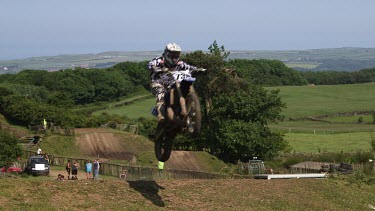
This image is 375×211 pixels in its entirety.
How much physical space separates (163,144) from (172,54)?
288 cm

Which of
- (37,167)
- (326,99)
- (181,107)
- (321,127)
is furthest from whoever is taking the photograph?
(326,99)

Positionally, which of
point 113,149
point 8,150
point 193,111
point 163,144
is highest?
point 193,111

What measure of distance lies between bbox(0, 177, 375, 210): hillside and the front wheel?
303 cm


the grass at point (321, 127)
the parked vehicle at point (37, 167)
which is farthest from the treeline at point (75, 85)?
the parked vehicle at point (37, 167)

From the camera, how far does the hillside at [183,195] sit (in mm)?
21406

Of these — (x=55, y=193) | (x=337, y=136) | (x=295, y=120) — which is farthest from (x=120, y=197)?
(x=295, y=120)

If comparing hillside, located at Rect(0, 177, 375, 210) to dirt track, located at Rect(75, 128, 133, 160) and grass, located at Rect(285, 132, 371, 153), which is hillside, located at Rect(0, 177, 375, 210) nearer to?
dirt track, located at Rect(75, 128, 133, 160)

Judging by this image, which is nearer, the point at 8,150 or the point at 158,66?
the point at 158,66

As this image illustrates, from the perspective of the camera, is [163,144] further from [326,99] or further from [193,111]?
[326,99]

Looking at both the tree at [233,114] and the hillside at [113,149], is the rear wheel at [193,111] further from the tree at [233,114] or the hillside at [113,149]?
the tree at [233,114]

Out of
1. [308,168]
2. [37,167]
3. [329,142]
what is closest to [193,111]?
[37,167]

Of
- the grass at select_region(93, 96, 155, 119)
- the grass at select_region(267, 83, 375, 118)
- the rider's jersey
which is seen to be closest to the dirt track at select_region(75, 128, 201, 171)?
the grass at select_region(93, 96, 155, 119)

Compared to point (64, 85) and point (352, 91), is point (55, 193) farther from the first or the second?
point (352, 91)

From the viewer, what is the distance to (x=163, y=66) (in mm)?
18844
